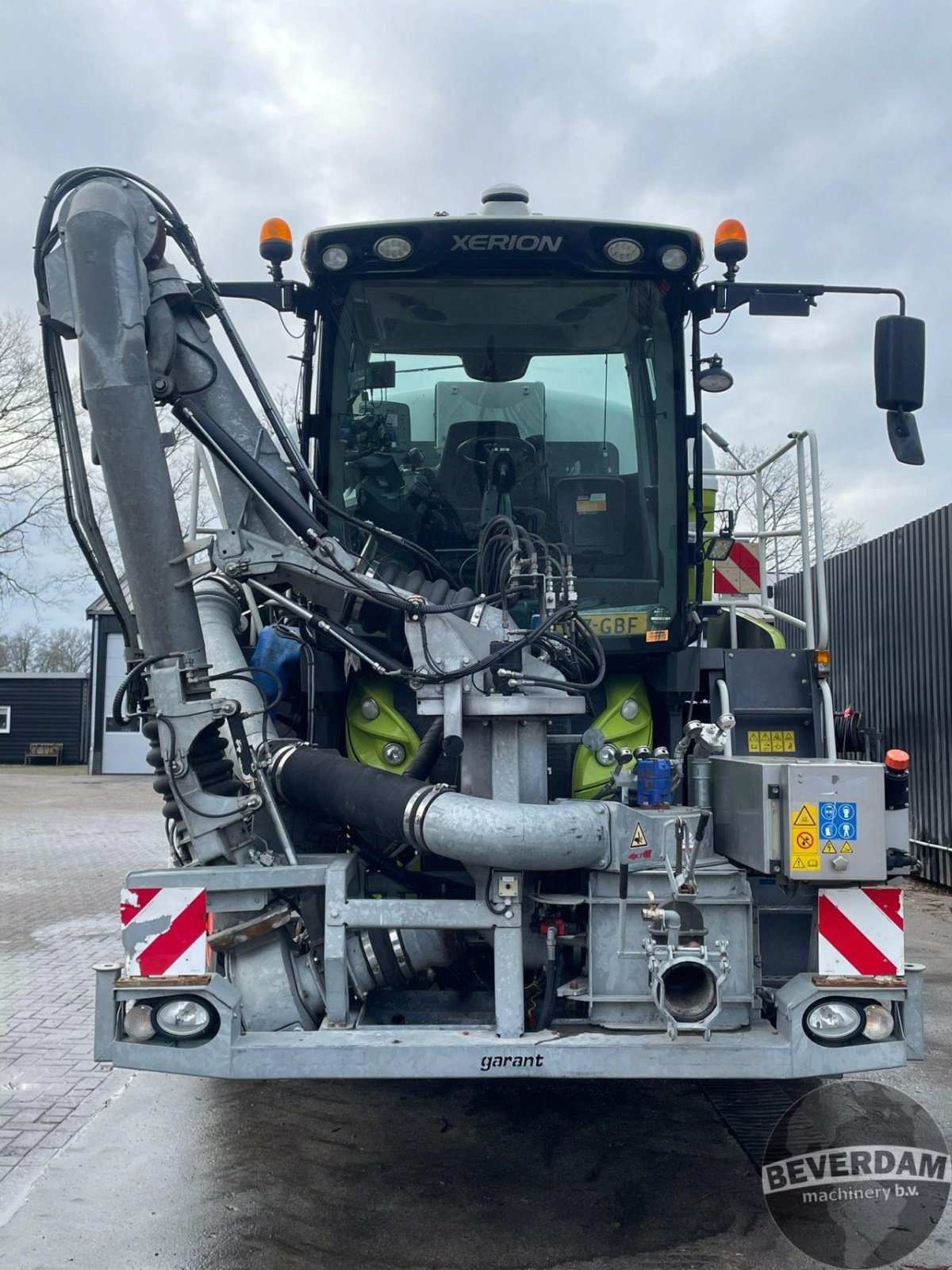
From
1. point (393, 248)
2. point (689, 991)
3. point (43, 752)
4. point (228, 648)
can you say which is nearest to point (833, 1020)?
point (689, 991)

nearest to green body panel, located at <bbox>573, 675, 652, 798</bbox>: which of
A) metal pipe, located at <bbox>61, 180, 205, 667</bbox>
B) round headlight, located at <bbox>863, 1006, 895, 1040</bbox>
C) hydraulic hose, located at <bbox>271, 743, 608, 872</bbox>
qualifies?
hydraulic hose, located at <bbox>271, 743, 608, 872</bbox>

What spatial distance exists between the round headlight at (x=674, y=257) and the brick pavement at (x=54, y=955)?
14.4 feet

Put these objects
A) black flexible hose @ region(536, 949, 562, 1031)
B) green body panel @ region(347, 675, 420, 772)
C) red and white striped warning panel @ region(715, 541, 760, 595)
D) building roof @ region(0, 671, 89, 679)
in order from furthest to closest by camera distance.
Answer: building roof @ region(0, 671, 89, 679) < red and white striped warning panel @ region(715, 541, 760, 595) < green body panel @ region(347, 675, 420, 772) < black flexible hose @ region(536, 949, 562, 1031)

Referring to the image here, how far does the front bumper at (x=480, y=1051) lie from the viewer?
136 inches

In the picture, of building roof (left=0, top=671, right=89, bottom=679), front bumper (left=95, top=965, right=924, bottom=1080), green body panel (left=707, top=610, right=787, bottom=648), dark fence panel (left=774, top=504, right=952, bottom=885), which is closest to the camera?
front bumper (left=95, top=965, right=924, bottom=1080)

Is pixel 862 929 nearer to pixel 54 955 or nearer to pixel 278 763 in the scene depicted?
pixel 278 763

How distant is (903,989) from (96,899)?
8.20 m

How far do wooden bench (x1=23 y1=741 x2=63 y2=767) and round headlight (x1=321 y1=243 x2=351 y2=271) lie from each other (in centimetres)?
2805

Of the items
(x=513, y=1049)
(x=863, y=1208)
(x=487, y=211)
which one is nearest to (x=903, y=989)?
(x=863, y=1208)

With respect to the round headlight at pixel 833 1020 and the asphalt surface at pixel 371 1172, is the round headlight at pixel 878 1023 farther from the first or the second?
the asphalt surface at pixel 371 1172

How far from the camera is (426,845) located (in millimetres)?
3658

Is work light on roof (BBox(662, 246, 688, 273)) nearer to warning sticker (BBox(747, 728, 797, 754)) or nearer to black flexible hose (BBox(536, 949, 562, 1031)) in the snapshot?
warning sticker (BBox(747, 728, 797, 754))

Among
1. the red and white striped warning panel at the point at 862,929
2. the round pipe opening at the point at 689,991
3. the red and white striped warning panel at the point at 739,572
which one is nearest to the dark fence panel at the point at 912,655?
the red and white striped warning panel at the point at 739,572

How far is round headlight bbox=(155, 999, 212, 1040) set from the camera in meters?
3.58
